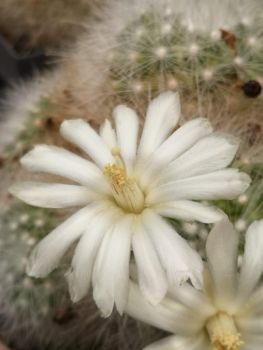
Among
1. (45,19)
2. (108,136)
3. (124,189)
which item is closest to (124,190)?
(124,189)

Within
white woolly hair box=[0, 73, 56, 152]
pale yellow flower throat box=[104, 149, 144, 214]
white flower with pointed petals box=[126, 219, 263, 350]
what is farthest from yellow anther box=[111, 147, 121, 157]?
white woolly hair box=[0, 73, 56, 152]

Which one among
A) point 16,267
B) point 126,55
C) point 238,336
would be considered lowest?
point 238,336

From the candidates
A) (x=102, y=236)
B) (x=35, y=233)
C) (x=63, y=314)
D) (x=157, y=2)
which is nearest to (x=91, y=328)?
(x=63, y=314)

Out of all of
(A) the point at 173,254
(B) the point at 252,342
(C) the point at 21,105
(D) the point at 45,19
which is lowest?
(B) the point at 252,342

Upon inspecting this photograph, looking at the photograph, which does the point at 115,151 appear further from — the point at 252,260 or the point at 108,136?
the point at 252,260

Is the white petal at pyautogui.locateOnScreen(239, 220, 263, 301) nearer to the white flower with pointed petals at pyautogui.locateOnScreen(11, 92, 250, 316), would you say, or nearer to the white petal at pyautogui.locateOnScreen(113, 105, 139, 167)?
A: the white flower with pointed petals at pyautogui.locateOnScreen(11, 92, 250, 316)

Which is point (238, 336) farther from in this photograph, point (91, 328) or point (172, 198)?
point (91, 328)
